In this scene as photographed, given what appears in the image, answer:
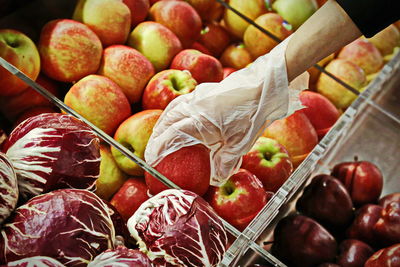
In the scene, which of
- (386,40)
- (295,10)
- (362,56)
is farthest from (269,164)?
(386,40)

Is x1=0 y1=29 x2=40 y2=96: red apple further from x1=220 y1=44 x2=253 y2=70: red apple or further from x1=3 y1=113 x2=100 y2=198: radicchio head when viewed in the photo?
x1=220 y1=44 x2=253 y2=70: red apple

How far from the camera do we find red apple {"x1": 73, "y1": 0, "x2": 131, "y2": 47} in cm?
176

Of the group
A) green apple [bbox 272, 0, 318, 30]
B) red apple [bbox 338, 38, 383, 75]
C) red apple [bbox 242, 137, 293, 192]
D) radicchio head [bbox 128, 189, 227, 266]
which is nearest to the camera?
radicchio head [bbox 128, 189, 227, 266]

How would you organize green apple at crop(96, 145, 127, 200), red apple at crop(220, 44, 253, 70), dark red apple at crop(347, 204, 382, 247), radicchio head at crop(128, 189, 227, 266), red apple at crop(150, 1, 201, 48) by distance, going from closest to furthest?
1. radicchio head at crop(128, 189, 227, 266)
2. green apple at crop(96, 145, 127, 200)
3. dark red apple at crop(347, 204, 382, 247)
4. red apple at crop(150, 1, 201, 48)
5. red apple at crop(220, 44, 253, 70)

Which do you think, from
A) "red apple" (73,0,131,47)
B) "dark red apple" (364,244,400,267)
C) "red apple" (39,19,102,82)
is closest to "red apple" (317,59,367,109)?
"dark red apple" (364,244,400,267)

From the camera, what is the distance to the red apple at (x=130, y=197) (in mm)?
1366

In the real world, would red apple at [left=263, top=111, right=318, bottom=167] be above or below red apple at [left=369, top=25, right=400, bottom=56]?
below

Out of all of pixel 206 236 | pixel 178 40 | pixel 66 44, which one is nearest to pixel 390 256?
pixel 206 236

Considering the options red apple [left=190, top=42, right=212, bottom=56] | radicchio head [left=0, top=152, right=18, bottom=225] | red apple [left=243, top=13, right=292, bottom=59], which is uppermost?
red apple [left=243, top=13, right=292, bottom=59]

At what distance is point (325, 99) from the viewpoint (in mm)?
1972

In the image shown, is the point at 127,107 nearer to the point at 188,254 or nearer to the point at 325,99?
the point at 188,254

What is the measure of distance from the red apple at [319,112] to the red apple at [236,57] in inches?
12.0

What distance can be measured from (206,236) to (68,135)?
0.41 meters

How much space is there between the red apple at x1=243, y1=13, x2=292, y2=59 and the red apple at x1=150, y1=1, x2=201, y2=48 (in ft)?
0.81
